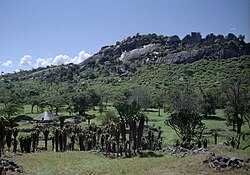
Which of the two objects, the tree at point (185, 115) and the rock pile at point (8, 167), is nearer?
the rock pile at point (8, 167)

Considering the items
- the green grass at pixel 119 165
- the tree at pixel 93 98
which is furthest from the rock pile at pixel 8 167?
the tree at pixel 93 98

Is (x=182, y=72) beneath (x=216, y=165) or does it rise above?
above

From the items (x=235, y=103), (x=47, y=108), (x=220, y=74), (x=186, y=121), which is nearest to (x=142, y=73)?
(x=220, y=74)

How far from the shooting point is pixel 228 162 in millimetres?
28969

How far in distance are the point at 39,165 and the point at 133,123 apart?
13935 mm

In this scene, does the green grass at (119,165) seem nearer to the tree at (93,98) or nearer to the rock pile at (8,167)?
the rock pile at (8,167)

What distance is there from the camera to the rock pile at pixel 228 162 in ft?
93.6

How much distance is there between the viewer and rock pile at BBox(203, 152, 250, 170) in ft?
93.6

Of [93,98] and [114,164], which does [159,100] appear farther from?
[114,164]

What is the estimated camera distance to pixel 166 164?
3231 cm

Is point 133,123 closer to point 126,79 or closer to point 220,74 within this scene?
point 220,74

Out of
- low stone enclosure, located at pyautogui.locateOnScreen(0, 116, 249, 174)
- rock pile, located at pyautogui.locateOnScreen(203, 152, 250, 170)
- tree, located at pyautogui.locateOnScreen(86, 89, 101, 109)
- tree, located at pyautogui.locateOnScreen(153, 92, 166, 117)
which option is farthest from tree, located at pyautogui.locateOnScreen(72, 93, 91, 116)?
rock pile, located at pyautogui.locateOnScreen(203, 152, 250, 170)

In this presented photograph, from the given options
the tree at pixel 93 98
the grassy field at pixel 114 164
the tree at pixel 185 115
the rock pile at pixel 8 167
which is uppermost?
the tree at pixel 93 98

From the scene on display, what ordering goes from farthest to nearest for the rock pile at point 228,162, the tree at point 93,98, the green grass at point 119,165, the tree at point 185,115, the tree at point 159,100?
the tree at point 93,98 < the tree at point 159,100 < the tree at point 185,115 < the green grass at point 119,165 < the rock pile at point 228,162
